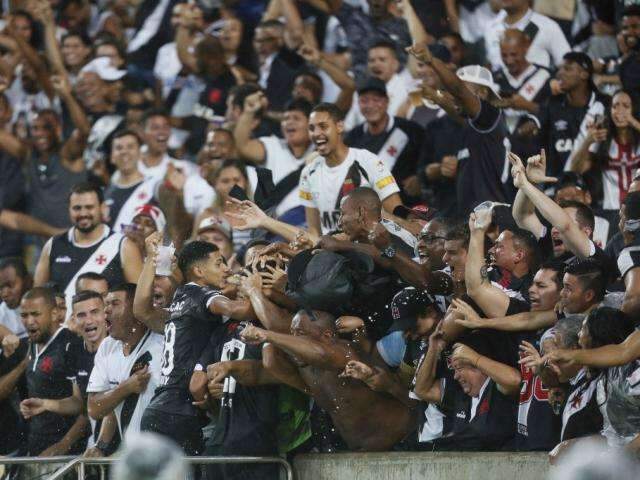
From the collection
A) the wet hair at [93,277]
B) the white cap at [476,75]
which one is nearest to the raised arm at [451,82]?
the white cap at [476,75]

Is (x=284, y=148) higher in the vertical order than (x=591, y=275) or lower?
lower

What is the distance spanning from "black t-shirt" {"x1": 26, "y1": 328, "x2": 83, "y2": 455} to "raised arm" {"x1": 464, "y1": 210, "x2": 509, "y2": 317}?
12.4 ft

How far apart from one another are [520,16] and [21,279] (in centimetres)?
500

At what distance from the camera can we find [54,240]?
12.0 m

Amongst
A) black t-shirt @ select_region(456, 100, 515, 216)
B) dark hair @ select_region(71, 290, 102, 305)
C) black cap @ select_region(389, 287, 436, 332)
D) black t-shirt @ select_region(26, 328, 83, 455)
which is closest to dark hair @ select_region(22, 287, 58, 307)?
black t-shirt @ select_region(26, 328, 83, 455)

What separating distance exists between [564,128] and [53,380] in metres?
4.51

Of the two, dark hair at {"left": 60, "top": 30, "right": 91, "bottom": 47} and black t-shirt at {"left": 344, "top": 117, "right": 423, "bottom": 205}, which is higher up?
black t-shirt at {"left": 344, "top": 117, "right": 423, "bottom": 205}

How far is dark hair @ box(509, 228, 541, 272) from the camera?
850 cm

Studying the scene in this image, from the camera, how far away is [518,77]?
12242 millimetres

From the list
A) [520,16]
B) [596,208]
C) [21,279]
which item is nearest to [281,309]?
[596,208]

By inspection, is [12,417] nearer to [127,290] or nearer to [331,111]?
[127,290]

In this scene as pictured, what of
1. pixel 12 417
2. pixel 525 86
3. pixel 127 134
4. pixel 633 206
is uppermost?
pixel 633 206

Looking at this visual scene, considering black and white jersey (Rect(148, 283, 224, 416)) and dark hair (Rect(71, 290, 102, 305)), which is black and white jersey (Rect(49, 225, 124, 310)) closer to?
dark hair (Rect(71, 290, 102, 305))

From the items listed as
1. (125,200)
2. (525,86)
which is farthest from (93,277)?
(525,86)
